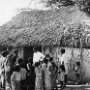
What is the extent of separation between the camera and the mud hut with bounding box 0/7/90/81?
19312 mm

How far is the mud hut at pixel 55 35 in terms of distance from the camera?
19.3 metres

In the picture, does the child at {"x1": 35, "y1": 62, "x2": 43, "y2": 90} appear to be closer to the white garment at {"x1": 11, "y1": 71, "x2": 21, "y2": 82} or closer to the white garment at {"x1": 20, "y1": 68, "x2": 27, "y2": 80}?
the white garment at {"x1": 20, "y1": 68, "x2": 27, "y2": 80}

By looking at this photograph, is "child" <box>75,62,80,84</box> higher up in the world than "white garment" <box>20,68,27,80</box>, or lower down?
lower down

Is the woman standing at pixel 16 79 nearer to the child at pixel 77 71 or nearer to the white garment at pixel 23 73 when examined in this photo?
the white garment at pixel 23 73

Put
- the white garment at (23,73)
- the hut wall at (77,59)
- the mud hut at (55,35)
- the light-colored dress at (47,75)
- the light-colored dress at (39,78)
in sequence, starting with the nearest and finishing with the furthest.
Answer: the white garment at (23,73) < the light-colored dress at (39,78) < the light-colored dress at (47,75) < the mud hut at (55,35) < the hut wall at (77,59)

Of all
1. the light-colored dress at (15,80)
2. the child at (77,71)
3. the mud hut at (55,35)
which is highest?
the mud hut at (55,35)

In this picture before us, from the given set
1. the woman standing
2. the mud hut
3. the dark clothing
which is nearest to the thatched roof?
the mud hut


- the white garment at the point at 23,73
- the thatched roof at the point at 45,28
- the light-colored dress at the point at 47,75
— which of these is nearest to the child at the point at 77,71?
the thatched roof at the point at 45,28

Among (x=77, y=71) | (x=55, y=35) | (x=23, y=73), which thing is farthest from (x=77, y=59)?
(x=23, y=73)

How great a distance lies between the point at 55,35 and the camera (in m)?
19.8

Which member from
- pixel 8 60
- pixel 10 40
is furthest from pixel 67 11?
pixel 8 60

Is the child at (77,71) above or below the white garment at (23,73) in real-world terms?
below

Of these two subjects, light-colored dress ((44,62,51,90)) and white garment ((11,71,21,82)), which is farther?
light-colored dress ((44,62,51,90))

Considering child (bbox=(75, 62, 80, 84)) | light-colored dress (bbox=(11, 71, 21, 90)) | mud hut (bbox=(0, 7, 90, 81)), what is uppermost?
mud hut (bbox=(0, 7, 90, 81))
